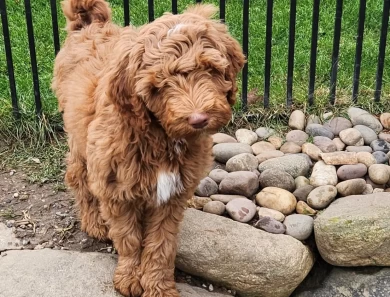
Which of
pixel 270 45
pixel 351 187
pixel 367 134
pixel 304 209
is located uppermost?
pixel 270 45

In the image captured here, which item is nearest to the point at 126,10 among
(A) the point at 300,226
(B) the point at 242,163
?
(B) the point at 242,163

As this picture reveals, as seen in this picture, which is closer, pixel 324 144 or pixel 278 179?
pixel 278 179

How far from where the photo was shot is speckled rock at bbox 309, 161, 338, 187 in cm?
512

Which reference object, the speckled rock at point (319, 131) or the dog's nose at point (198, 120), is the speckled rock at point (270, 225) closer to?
the speckled rock at point (319, 131)

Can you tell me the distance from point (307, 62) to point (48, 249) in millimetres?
3697

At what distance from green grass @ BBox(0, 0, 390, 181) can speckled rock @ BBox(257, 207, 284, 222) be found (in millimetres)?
1326

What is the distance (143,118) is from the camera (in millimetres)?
3562

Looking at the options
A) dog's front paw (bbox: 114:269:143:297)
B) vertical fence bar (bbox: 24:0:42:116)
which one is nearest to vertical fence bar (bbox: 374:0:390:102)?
vertical fence bar (bbox: 24:0:42:116)

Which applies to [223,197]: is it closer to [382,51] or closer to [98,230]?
[98,230]

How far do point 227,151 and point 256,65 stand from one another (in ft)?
5.89

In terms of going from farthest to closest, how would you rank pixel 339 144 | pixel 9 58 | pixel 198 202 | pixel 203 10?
pixel 9 58, pixel 339 144, pixel 198 202, pixel 203 10

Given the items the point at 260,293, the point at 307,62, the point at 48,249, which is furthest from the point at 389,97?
the point at 48,249

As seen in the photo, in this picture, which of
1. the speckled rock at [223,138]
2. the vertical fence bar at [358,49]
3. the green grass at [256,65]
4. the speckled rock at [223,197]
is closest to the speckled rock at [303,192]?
the speckled rock at [223,197]

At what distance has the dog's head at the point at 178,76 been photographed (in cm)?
330
